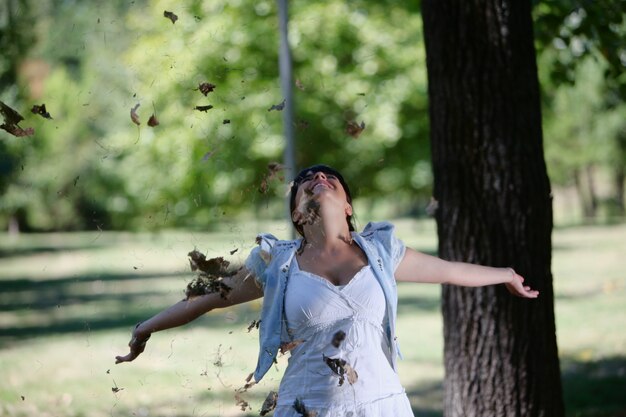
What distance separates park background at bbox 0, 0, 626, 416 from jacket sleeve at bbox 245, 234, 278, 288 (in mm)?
411

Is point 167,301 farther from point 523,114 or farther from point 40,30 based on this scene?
point 523,114

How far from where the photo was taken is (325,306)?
3615 millimetres

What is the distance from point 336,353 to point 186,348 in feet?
34.4

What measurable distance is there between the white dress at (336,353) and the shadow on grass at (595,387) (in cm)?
456

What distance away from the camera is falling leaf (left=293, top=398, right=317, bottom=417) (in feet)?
11.8

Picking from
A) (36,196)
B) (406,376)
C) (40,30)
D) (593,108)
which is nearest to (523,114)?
(406,376)

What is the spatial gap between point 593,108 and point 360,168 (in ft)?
84.3

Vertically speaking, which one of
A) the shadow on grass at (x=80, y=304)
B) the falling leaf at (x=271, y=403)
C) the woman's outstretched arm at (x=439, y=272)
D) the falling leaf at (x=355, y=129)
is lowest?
the shadow on grass at (x=80, y=304)

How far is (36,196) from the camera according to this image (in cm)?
3947

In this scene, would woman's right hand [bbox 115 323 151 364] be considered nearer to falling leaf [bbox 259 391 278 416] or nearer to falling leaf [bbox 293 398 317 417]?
falling leaf [bbox 259 391 278 416]

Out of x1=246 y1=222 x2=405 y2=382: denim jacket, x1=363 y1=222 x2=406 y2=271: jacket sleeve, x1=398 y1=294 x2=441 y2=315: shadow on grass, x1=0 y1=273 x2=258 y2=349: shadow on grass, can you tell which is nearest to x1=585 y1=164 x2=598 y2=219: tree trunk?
x1=0 y1=273 x2=258 y2=349: shadow on grass

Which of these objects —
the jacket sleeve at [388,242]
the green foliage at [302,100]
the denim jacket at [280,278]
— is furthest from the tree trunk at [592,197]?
the denim jacket at [280,278]

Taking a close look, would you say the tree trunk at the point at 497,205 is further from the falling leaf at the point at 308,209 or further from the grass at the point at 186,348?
the falling leaf at the point at 308,209

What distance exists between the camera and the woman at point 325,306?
3.60m
